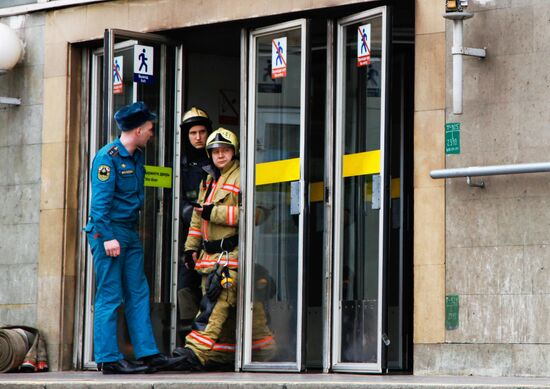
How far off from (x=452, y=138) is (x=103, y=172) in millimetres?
2881

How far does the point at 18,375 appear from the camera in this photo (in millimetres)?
12688

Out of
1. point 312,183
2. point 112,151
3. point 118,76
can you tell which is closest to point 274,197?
point 312,183

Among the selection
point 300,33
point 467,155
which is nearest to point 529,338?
point 467,155

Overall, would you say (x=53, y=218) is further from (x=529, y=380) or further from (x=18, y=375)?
(x=529, y=380)

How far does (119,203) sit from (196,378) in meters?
1.96

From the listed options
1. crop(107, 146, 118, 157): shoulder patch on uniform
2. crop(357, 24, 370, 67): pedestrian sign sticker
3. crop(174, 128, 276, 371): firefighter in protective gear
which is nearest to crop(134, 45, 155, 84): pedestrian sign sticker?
crop(174, 128, 276, 371): firefighter in protective gear

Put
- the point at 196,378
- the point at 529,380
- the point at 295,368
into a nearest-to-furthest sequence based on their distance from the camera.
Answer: the point at 529,380
the point at 196,378
the point at 295,368

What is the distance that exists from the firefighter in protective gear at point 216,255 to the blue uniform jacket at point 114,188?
2.11ft

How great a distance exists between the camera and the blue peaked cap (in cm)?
1224

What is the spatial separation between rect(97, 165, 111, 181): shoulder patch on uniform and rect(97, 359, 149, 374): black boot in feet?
4.92

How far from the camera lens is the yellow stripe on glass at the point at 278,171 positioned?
12312 mm

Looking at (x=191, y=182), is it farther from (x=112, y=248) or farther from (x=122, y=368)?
(x=122, y=368)

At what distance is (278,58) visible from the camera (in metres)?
12.6

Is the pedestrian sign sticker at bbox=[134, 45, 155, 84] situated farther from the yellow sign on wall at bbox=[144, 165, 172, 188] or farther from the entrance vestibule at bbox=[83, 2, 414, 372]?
the yellow sign on wall at bbox=[144, 165, 172, 188]
